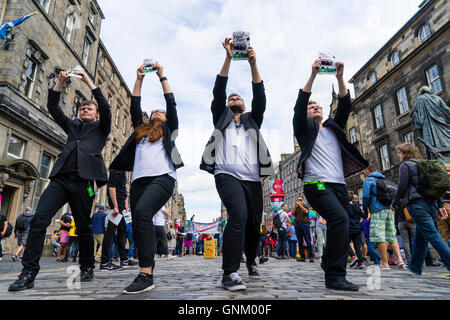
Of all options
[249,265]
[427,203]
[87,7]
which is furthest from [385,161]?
[87,7]

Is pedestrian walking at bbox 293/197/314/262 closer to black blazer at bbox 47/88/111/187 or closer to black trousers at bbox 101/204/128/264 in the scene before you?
black trousers at bbox 101/204/128/264

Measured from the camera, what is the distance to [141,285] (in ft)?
8.59

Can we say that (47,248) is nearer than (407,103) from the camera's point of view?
Yes

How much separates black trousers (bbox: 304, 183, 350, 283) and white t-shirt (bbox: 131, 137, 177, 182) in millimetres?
1594

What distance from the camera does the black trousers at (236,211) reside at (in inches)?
113

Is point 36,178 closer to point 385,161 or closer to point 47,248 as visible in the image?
point 47,248

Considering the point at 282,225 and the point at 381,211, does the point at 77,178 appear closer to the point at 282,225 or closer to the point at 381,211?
the point at 381,211

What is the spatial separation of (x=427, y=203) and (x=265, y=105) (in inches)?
114

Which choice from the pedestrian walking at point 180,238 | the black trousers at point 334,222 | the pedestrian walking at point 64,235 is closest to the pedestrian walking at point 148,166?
the black trousers at point 334,222

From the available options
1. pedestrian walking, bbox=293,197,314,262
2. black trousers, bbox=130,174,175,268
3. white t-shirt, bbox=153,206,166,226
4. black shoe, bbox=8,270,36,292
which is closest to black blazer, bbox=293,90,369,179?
Answer: black trousers, bbox=130,174,175,268

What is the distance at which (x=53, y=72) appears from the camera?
16797mm

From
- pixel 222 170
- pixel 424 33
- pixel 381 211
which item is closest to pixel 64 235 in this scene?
pixel 222 170

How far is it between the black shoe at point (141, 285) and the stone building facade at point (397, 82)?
18.9 metres
